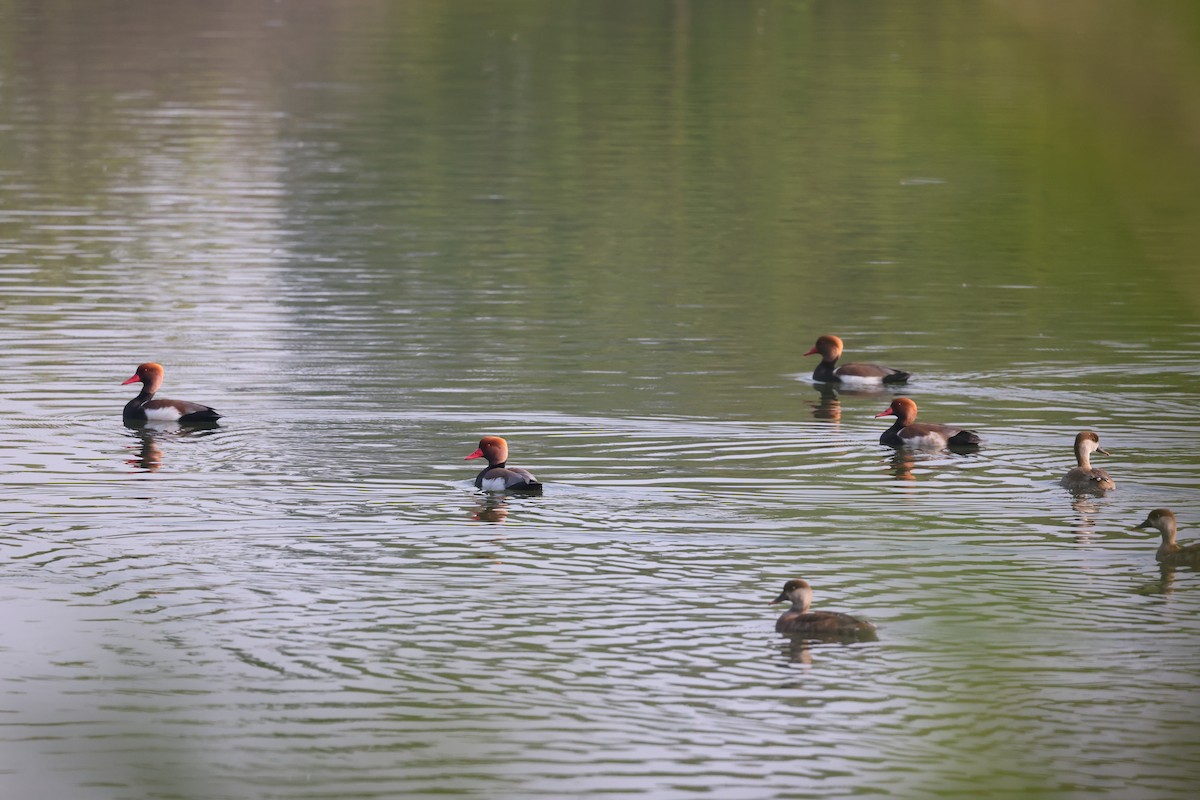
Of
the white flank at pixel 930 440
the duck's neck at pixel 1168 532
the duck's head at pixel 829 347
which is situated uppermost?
the duck's head at pixel 829 347

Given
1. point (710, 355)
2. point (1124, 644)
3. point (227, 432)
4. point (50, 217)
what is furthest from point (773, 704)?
point (50, 217)

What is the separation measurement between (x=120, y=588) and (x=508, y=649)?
2956mm

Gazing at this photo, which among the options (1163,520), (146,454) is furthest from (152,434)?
(1163,520)

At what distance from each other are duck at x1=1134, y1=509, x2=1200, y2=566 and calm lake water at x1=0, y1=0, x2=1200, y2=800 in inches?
11.6

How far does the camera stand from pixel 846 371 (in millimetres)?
21500

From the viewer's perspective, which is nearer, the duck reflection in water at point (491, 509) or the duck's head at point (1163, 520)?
the duck's head at point (1163, 520)

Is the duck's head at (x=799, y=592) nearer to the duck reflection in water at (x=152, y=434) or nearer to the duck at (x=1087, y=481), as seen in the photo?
the duck at (x=1087, y=481)

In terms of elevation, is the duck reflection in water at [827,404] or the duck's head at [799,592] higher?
the duck reflection in water at [827,404]

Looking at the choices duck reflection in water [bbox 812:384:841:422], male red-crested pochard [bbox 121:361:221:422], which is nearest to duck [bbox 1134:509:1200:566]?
duck reflection in water [bbox 812:384:841:422]

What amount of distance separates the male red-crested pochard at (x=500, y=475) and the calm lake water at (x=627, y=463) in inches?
11.3

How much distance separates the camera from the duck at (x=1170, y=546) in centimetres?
1291

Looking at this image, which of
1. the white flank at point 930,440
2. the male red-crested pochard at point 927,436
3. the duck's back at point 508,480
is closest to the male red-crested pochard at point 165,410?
the duck's back at point 508,480

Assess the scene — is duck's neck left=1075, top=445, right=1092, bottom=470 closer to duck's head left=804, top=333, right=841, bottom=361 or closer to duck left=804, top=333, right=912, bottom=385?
duck left=804, top=333, right=912, bottom=385

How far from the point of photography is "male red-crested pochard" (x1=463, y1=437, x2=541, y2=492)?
15.3 m
